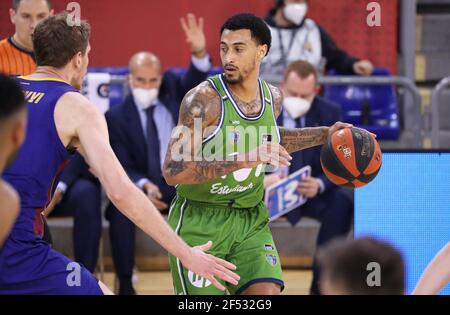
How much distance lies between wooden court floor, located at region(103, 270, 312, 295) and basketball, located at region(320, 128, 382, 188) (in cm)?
196

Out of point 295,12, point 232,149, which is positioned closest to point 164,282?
point 295,12

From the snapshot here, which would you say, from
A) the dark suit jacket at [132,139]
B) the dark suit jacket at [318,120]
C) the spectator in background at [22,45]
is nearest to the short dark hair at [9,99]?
the spectator in background at [22,45]

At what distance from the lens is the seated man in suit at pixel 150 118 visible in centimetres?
683

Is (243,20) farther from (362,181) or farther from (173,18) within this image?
(173,18)

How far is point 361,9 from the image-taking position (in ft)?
29.4

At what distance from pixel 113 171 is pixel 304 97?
3.63m

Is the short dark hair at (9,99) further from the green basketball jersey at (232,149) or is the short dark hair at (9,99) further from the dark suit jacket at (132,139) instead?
the dark suit jacket at (132,139)

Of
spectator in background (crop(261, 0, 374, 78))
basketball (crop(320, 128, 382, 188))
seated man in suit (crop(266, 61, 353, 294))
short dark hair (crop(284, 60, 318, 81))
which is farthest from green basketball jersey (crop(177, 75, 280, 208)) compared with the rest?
spectator in background (crop(261, 0, 374, 78))

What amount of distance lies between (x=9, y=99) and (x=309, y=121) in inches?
180

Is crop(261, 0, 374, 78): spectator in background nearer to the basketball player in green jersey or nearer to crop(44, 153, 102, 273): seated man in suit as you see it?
crop(44, 153, 102, 273): seated man in suit

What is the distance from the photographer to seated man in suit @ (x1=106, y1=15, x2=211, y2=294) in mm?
6832

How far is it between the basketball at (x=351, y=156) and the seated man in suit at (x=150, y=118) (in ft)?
7.44
